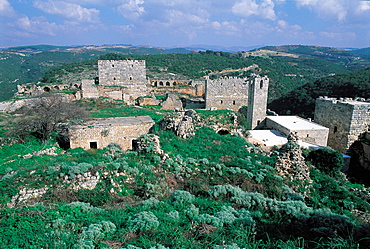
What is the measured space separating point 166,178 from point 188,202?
1.91m

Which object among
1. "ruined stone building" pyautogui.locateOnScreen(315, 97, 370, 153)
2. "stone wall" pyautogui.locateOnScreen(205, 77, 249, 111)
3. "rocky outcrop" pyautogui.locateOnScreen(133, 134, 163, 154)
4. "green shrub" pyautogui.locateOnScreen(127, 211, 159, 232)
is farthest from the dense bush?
"green shrub" pyautogui.locateOnScreen(127, 211, 159, 232)

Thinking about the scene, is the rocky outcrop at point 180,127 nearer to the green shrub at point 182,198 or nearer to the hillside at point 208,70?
the green shrub at point 182,198

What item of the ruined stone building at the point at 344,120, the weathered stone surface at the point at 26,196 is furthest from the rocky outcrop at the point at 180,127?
the ruined stone building at the point at 344,120

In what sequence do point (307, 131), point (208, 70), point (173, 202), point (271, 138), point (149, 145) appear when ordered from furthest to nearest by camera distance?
point (208, 70) < point (307, 131) < point (271, 138) < point (149, 145) < point (173, 202)

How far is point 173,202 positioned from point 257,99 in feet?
43.5

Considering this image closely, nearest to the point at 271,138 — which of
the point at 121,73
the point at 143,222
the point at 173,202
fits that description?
the point at 173,202

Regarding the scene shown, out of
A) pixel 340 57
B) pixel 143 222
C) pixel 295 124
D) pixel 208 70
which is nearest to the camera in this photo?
pixel 143 222

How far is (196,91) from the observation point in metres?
37.9

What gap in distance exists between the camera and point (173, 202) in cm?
585

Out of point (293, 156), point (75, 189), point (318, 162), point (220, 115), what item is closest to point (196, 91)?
point (220, 115)

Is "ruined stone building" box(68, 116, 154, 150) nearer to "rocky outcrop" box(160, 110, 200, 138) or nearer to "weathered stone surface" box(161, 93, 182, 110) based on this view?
"rocky outcrop" box(160, 110, 200, 138)

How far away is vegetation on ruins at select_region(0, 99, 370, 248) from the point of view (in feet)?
13.9

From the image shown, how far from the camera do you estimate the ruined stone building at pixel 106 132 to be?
11.2 m

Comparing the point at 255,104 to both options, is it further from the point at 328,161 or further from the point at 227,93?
the point at 328,161
